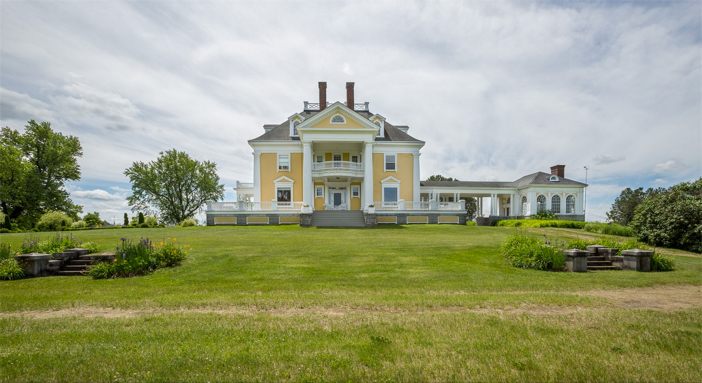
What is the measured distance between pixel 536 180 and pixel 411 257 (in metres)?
33.2

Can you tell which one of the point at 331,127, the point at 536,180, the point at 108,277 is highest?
the point at 331,127

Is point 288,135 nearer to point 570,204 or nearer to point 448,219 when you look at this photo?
point 448,219

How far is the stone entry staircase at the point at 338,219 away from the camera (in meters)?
25.6

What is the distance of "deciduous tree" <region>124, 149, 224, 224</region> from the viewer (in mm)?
46625

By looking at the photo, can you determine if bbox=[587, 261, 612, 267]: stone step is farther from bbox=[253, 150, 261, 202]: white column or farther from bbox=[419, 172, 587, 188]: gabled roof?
bbox=[253, 150, 261, 202]: white column

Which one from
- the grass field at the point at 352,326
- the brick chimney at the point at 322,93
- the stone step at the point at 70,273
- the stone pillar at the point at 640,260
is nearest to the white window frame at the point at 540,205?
the brick chimney at the point at 322,93

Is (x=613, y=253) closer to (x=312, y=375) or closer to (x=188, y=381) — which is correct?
(x=312, y=375)

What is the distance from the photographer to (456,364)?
13.4 ft

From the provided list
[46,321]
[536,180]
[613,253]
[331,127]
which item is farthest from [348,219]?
[536,180]

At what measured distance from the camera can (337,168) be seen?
1214 inches

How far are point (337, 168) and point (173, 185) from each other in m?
29.7

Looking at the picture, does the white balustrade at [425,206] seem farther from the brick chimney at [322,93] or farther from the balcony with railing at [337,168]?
the brick chimney at [322,93]

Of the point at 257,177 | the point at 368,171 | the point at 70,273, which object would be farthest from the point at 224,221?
the point at 70,273

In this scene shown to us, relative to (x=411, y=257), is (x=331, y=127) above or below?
above
